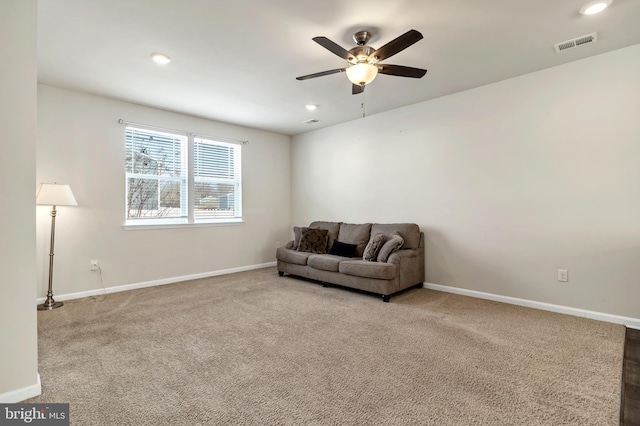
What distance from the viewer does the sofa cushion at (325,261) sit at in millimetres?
4391

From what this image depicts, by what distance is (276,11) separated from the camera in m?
2.44

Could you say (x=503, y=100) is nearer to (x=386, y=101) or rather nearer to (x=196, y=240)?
(x=386, y=101)

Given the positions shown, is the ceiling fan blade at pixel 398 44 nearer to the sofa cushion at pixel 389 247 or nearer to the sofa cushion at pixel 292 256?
the sofa cushion at pixel 389 247

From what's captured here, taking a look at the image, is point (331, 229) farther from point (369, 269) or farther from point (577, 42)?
point (577, 42)

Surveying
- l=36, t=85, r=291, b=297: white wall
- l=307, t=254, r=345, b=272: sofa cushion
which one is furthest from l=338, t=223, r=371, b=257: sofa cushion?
l=36, t=85, r=291, b=297: white wall

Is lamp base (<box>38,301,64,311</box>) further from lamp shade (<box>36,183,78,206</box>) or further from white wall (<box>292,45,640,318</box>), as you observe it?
white wall (<box>292,45,640,318</box>)

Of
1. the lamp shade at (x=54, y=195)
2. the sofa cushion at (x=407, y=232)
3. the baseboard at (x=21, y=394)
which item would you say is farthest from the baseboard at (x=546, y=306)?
the lamp shade at (x=54, y=195)

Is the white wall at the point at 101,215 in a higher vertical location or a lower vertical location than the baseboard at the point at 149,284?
higher

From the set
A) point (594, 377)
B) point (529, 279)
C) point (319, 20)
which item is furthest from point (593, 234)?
point (319, 20)

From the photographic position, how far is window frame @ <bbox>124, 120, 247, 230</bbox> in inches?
180

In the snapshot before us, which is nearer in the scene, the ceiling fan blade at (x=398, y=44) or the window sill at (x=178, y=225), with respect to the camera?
the ceiling fan blade at (x=398, y=44)

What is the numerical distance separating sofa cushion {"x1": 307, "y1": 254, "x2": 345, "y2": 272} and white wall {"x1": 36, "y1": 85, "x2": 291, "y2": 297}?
5.78 ft

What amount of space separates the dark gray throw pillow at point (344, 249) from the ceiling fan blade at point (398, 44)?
2.82m

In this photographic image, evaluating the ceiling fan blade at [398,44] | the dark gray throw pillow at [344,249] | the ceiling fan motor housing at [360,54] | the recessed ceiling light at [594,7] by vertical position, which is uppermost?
the recessed ceiling light at [594,7]
